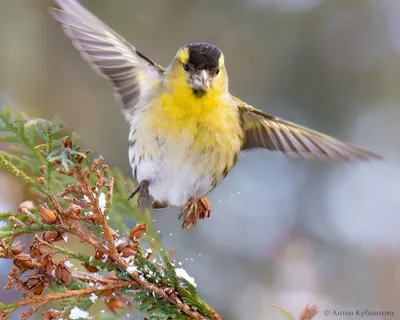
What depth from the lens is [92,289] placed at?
1.90ft

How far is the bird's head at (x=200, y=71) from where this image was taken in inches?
35.2

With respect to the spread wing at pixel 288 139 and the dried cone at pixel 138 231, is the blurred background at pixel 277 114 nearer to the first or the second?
the spread wing at pixel 288 139

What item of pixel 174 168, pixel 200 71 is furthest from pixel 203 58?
pixel 174 168

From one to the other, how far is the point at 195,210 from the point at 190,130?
4.6 inches

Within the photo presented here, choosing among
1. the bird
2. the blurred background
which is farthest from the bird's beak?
the blurred background


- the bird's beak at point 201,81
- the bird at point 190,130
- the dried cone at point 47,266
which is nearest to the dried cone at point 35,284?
the dried cone at point 47,266

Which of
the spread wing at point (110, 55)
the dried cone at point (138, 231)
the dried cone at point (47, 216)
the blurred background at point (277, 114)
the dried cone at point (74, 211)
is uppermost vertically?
the spread wing at point (110, 55)

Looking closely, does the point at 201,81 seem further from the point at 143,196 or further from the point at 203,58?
the point at 143,196

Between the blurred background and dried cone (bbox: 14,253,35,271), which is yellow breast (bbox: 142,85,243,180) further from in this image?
the blurred background

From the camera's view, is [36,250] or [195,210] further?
[195,210]

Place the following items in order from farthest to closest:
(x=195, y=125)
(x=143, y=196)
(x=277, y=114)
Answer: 1. (x=277, y=114)
2. (x=143, y=196)
3. (x=195, y=125)

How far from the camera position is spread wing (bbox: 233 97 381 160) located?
90cm

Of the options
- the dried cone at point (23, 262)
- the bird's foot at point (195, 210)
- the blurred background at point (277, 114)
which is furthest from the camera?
the blurred background at point (277, 114)

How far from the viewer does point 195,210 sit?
0.89 m
